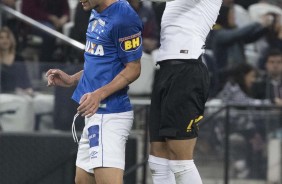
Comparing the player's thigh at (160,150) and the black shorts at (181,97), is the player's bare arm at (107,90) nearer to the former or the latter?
the black shorts at (181,97)

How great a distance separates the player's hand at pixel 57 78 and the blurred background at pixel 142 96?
2291 millimetres

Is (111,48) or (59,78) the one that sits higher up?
(111,48)

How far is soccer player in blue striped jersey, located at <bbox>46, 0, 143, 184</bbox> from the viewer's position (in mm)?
6289

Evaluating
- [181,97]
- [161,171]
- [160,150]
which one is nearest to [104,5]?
[181,97]

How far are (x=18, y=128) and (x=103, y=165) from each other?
317 cm

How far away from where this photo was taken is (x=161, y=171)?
6523 millimetres

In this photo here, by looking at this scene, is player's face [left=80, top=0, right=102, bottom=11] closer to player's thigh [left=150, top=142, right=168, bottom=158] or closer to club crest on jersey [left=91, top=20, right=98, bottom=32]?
A: club crest on jersey [left=91, top=20, right=98, bottom=32]

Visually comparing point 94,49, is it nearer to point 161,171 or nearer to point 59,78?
point 59,78

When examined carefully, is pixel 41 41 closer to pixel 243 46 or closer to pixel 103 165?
pixel 243 46

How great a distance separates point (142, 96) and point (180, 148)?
4.75 m

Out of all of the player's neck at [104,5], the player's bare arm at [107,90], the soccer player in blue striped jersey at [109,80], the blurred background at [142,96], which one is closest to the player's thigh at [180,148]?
the soccer player in blue striped jersey at [109,80]

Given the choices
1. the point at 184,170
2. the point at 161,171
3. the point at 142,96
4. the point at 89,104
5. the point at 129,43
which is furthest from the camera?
the point at 142,96

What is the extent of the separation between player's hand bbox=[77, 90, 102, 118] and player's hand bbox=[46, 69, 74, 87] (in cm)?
44

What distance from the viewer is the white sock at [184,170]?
6.40m
